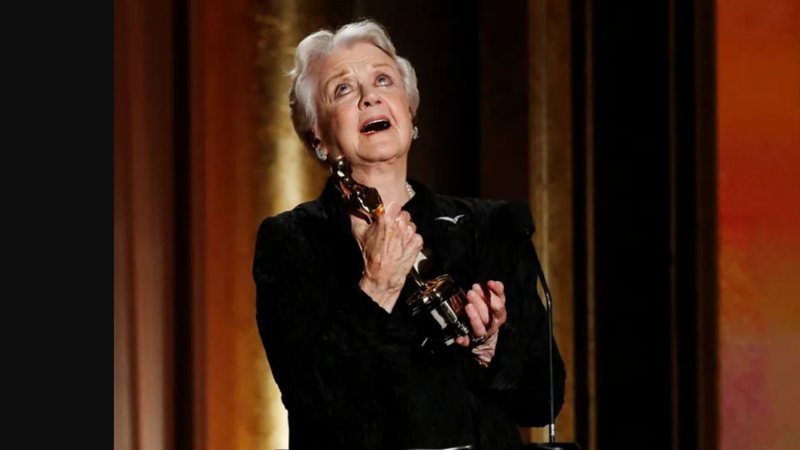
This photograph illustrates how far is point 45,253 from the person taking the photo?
9.70 feet

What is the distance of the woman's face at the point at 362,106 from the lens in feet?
6.67

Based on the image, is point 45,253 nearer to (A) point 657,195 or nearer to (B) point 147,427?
(B) point 147,427

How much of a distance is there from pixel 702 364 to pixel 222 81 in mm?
1488

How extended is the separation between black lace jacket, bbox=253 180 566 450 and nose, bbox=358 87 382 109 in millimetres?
161

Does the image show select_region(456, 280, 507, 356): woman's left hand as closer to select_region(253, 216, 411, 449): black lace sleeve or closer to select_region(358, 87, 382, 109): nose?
select_region(253, 216, 411, 449): black lace sleeve

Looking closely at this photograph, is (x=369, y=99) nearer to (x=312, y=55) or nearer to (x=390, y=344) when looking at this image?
(x=312, y=55)

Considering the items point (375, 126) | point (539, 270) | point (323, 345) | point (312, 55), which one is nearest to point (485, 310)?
point (539, 270)

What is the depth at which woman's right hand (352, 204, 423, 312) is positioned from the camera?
1.88 meters

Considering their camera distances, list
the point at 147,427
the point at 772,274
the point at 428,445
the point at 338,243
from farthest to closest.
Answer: the point at 147,427 < the point at 772,274 < the point at 338,243 < the point at 428,445

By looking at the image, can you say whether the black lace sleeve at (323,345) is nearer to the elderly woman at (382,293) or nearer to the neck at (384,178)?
the elderly woman at (382,293)

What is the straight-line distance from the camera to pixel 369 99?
206 cm

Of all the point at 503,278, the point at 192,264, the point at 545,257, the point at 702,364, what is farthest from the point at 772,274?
the point at 192,264

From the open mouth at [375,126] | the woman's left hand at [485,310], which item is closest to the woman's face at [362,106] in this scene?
the open mouth at [375,126]

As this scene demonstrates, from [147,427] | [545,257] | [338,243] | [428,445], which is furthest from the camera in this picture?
[545,257]
